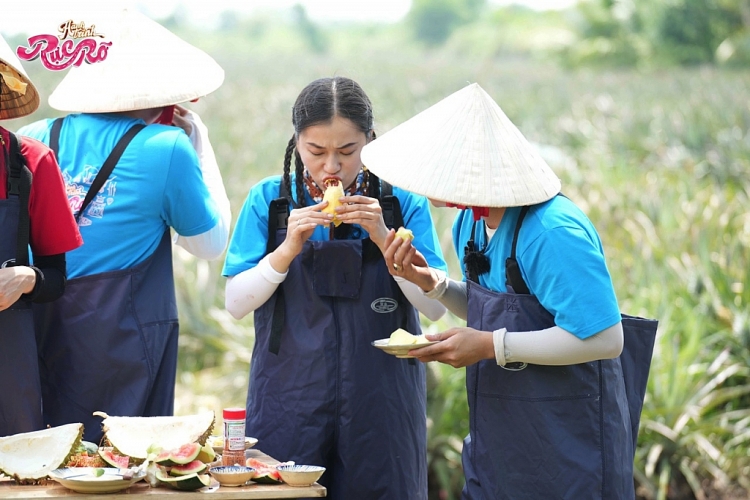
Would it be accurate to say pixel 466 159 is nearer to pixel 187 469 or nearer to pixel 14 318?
pixel 187 469

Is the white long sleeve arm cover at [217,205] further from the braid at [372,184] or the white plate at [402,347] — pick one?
the white plate at [402,347]

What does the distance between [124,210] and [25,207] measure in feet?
1.69

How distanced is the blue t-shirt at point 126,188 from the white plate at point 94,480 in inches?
41.3

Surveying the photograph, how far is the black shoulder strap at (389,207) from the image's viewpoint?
3768 mm

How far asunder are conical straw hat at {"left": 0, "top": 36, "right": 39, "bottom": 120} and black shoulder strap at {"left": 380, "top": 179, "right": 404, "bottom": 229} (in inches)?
52.0

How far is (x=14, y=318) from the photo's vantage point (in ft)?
11.0

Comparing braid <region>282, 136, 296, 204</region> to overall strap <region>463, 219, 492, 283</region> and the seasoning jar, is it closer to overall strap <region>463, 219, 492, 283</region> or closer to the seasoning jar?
overall strap <region>463, 219, 492, 283</region>

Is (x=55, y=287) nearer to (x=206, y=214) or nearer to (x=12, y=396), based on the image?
(x=12, y=396)

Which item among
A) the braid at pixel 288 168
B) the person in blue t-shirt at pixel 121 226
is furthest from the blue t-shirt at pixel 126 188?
the braid at pixel 288 168

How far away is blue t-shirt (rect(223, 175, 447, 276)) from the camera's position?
12.3 ft

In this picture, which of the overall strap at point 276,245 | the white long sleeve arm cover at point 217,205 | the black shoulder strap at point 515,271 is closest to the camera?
the black shoulder strap at point 515,271

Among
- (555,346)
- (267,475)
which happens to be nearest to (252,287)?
(267,475)

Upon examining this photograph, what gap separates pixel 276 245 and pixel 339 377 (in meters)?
0.56

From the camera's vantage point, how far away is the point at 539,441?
124 inches
